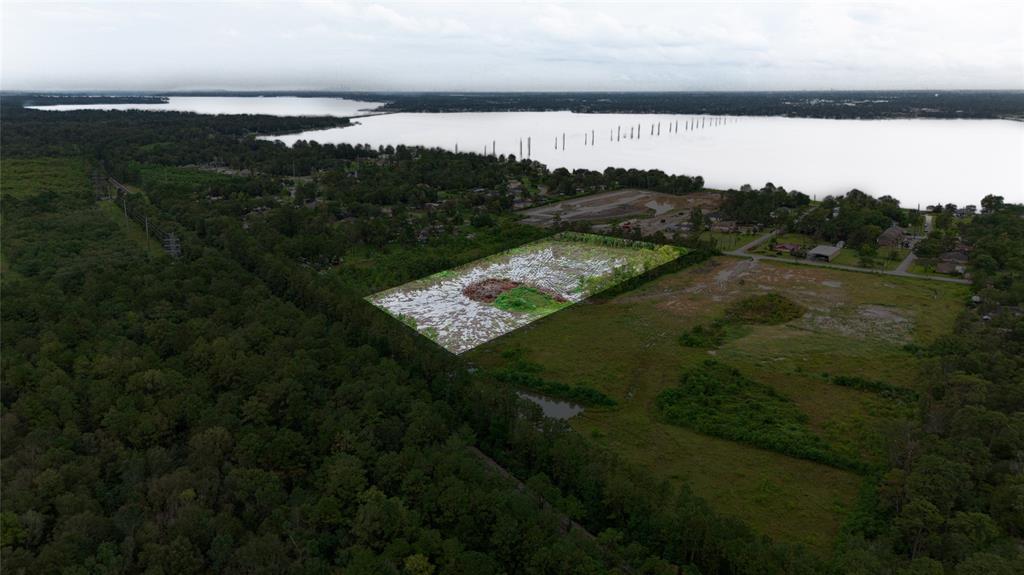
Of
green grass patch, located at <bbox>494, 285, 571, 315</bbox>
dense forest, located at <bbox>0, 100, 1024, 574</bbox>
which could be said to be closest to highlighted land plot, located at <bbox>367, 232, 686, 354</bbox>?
green grass patch, located at <bbox>494, 285, 571, 315</bbox>

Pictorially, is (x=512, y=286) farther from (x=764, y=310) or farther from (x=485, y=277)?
(x=764, y=310)

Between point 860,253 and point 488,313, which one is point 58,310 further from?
point 860,253

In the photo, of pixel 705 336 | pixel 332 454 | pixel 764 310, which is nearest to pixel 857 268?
pixel 764 310

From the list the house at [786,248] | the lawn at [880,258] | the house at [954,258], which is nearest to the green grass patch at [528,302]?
the house at [786,248]

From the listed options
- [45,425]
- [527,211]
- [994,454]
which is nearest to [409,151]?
[527,211]

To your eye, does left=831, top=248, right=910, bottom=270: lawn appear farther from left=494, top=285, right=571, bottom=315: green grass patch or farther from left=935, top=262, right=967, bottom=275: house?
left=494, top=285, right=571, bottom=315: green grass patch
